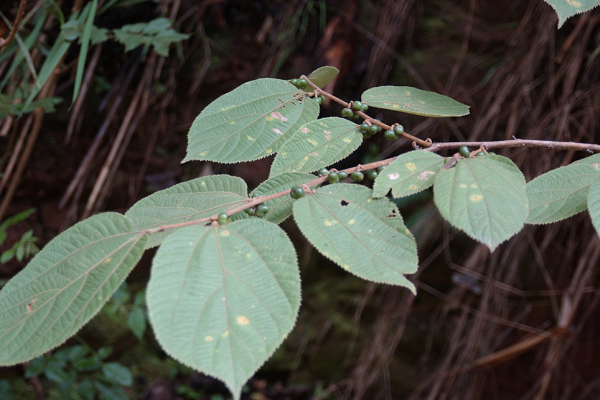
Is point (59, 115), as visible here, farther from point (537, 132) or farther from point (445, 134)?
point (537, 132)

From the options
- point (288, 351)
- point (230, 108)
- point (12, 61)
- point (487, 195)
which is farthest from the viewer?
point (288, 351)

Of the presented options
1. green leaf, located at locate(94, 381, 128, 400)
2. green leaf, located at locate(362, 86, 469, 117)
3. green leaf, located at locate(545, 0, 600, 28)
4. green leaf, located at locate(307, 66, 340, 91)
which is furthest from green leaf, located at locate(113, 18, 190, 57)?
green leaf, located at locate(94, 381, 128, 400)

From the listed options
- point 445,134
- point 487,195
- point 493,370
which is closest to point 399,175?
point 487,195

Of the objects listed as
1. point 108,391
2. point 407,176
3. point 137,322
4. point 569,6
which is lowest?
point 108,391

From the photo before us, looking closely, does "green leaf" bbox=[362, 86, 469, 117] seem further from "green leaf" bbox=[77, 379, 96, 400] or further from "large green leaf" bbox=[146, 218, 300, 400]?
"green leaf" bbox=[77, 379, 96, 400]

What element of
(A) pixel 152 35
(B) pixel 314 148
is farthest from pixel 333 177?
(A) pixel 152 35

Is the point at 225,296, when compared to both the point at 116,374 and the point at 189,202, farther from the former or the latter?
the point at 116,374

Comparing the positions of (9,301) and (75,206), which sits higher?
(9,301)
